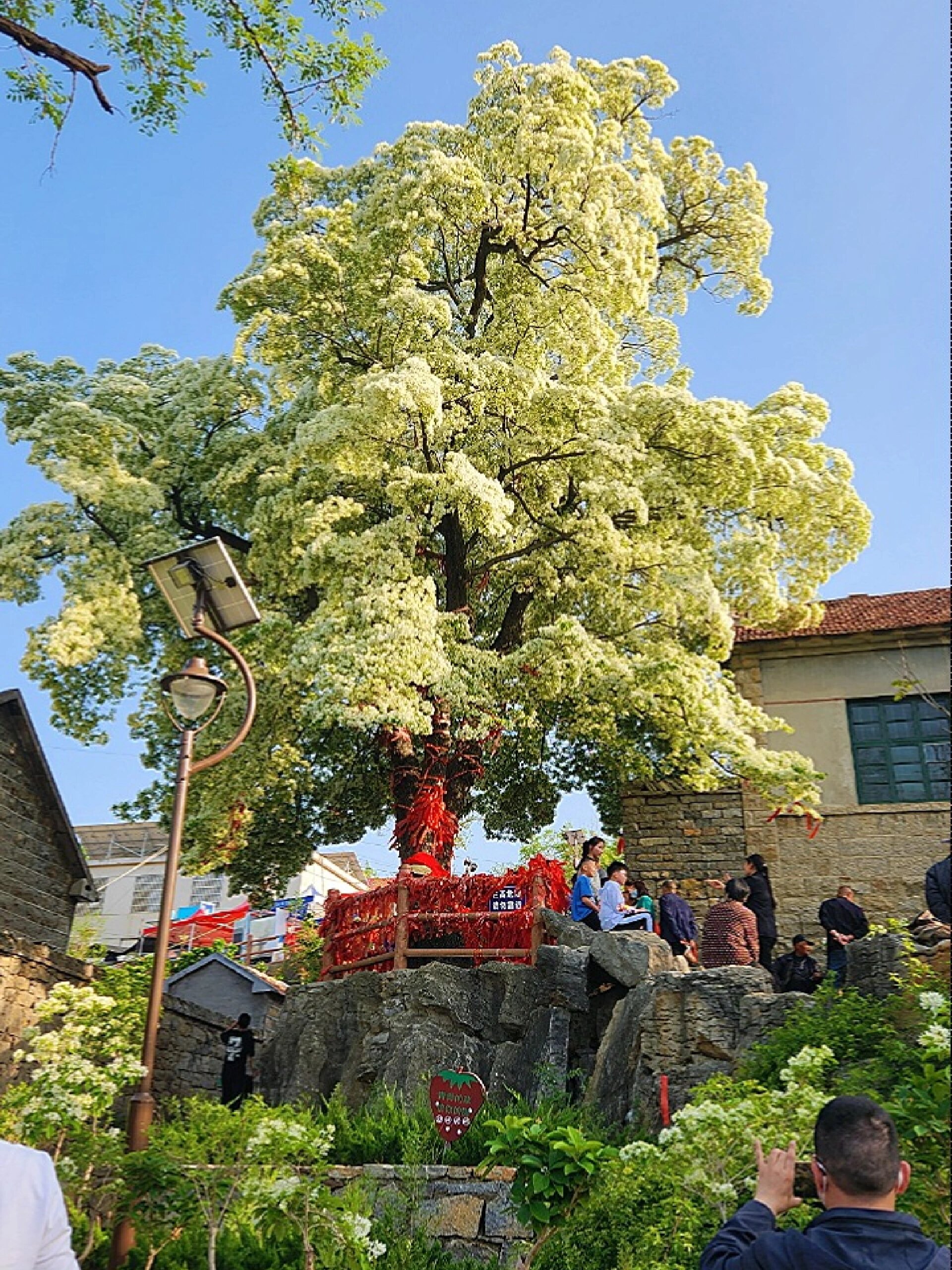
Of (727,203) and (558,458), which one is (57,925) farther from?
(727,203)

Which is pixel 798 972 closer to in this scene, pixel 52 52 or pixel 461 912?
pixel 461 912

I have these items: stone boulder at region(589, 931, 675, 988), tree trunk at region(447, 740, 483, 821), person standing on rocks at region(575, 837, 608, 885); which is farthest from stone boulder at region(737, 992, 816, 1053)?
tree trunk at region(447, 740, 483, 821)

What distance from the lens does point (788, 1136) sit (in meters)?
5.66

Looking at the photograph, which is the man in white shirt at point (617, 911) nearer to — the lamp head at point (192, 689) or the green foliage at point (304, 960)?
the green foliage at point (304, 960)

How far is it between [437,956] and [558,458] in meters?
8.40

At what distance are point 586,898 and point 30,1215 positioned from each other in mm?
12486

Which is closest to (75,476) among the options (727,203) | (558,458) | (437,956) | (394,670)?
(394,670)

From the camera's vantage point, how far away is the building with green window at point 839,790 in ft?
62.5

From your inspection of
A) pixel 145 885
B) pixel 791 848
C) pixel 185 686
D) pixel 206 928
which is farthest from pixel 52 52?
pixel 145 885

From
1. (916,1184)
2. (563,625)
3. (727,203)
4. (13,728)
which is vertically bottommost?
(916,1184)

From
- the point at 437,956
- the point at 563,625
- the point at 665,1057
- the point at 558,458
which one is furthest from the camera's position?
the point at 558,458

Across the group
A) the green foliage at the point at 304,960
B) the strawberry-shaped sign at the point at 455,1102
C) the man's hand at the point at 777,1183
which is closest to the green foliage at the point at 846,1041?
the strawberry-shaped sign at the point at 455,1102

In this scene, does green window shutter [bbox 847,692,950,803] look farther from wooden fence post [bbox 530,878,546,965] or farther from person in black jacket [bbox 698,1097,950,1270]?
person in black jacket [bbox 698,1097,950,1270]

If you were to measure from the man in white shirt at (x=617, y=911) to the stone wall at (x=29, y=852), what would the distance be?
28.6 ft
